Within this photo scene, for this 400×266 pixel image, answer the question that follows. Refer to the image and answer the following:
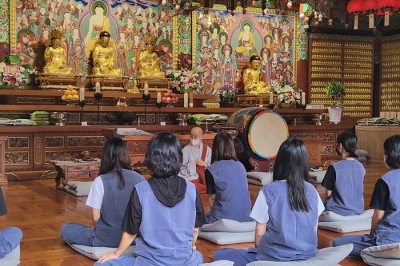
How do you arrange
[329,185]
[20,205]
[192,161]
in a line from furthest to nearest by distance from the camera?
[192,161] → [20,205] → [329,185]

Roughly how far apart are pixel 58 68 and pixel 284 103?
4338 mm

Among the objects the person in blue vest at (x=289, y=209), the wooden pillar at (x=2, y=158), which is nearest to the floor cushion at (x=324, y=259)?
the person in blue vest at (x=289, y=209)

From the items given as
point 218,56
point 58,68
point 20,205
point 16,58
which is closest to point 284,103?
point 218,56

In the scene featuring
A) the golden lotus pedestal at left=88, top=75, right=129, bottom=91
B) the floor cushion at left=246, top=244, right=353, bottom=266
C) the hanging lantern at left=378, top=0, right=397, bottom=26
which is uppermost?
the hanging lantern at left=378, top=0, right=397, bottom=26

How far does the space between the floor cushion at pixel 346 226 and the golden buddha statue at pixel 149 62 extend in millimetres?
7024

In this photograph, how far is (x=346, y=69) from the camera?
1380cm

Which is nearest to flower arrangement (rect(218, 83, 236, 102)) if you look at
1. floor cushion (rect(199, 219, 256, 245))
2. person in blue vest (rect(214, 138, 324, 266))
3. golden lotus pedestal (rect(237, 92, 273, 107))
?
golden lotus pedestal (rect(237, 92, 273, 107))

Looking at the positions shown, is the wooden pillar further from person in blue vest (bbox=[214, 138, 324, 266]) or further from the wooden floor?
person in blue vest (bbox=[214, 138, 324, 266])

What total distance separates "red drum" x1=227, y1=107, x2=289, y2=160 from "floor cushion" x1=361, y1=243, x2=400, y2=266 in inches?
165

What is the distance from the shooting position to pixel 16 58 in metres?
9.78

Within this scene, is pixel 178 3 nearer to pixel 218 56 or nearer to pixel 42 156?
pixel 218 56

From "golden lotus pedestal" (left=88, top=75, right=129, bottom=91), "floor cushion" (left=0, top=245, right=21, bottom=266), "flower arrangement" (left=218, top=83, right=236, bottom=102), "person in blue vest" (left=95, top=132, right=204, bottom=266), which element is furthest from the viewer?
"flower arrangement" (left=218, top=83, right=236, bottom=102)

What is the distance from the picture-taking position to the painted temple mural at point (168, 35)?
10617 mm

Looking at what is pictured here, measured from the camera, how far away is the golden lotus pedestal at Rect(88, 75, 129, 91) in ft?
35.2
